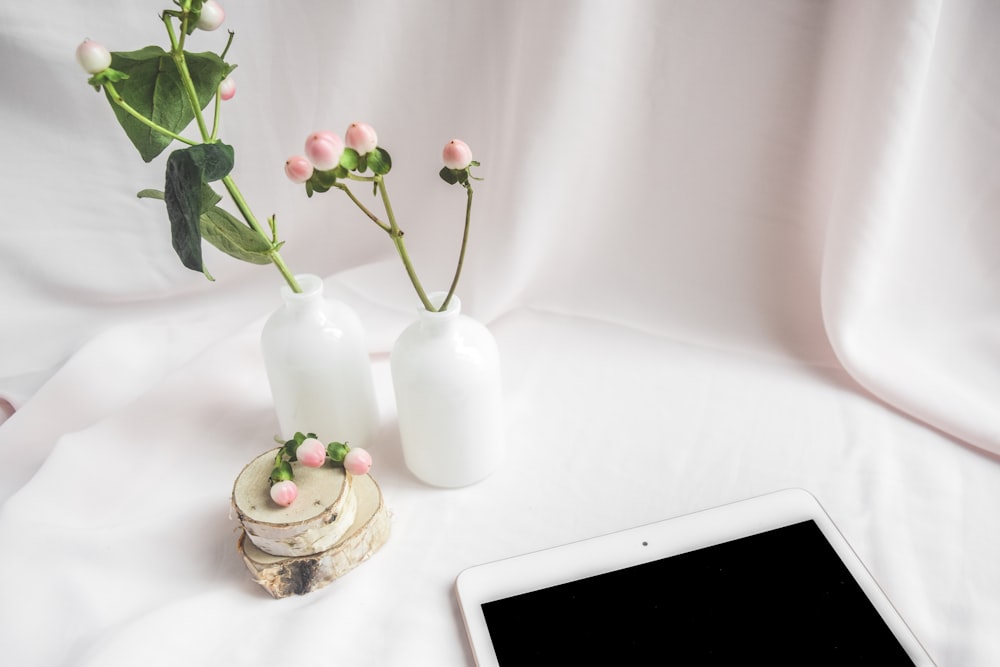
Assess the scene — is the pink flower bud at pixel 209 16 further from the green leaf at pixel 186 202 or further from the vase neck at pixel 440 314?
the vase neck at pixel 440 314

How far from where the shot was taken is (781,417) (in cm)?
84

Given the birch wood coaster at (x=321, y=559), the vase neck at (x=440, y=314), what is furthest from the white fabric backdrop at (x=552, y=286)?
the vase neck at (x=440, y=314)

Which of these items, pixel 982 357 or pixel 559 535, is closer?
pixel 559 535

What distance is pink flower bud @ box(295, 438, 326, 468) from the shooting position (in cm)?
66

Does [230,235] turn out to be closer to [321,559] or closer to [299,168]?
[299,168]

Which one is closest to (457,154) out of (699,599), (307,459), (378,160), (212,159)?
(378,160)

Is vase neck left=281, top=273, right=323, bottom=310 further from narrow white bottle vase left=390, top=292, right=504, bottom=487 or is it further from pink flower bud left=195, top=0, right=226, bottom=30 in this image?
pink flower bud left=195, top=0, right=226, bottom=30

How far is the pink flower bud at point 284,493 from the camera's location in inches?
25.1

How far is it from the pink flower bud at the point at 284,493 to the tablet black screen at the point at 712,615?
18cm

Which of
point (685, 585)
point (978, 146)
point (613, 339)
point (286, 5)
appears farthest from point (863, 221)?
point (286, 5)

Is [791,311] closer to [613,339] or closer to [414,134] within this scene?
[613,339]

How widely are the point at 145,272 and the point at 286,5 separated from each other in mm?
377

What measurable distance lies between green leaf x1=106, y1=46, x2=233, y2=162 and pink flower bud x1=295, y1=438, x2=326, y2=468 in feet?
0.86

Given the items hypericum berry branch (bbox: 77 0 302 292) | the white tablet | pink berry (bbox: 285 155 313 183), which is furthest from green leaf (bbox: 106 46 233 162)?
the white tablet
